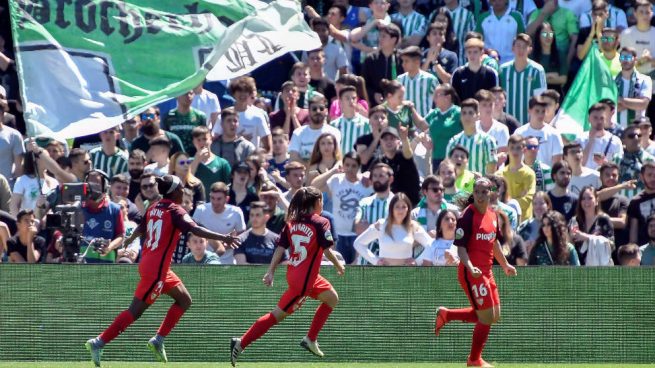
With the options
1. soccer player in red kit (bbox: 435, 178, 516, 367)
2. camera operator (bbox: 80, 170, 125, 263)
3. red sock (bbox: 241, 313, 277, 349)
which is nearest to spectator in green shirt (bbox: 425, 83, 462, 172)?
camera operator (bbox: 80, 170, 125, 263)

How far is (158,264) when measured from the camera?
13.4 meters

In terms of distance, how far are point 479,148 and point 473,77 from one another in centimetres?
167

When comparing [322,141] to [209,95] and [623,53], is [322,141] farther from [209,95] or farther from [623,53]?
[623,53]

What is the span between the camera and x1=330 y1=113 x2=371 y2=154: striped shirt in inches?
744

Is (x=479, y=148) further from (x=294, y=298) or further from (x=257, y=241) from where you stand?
(x=294, y=298)

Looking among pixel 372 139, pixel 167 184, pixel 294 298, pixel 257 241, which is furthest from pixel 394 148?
pixel 167 184

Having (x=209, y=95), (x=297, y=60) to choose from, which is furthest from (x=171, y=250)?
(x=297, y=60)

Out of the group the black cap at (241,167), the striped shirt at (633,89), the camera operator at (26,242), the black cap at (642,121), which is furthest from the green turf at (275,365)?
the striped shirt at (633,89)

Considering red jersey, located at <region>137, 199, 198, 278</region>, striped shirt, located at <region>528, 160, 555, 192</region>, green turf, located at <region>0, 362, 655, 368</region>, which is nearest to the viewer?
red jersey, located at <region>137, 199, 198, 278</region>

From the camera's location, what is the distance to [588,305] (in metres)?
15.3

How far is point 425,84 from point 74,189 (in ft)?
18.2

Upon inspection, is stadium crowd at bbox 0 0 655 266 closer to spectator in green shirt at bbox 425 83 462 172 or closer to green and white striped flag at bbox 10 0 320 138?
spectator in green shirt at bbox 425 83 462 172

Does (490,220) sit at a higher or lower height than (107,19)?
lower

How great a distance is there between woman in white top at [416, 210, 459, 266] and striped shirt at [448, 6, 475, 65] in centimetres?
509
